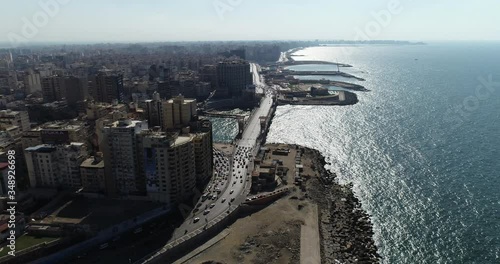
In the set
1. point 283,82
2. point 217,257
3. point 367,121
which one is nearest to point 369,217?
point 217,257

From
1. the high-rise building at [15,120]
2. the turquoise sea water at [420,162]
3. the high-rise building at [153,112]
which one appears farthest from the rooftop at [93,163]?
the turquoise sea water at [420,162]

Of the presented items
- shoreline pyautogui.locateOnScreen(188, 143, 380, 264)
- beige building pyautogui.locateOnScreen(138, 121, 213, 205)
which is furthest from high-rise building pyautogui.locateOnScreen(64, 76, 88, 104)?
shoreline pyautogui.locateOnScreen(188, 143, 380, 264)

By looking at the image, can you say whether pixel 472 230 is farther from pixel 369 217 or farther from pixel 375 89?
pixel 375 89

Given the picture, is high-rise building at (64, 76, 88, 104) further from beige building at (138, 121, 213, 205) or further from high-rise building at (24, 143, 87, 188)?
beige building at (138, 121, 213, 205)

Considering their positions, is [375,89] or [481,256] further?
[375,89]

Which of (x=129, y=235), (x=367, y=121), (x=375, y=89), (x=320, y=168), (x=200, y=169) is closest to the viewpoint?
(x=129, y=235)

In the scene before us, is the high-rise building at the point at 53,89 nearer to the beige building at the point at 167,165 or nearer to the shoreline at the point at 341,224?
the beige building at the point at 167,165
